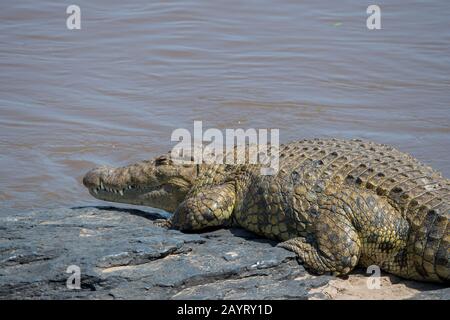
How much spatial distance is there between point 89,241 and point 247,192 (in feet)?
3.85

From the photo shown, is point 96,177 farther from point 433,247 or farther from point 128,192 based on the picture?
point 433,247

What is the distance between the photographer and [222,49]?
13.7 meters

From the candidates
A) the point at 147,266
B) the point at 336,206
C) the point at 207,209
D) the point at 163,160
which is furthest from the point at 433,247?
Result: the point at 163,160

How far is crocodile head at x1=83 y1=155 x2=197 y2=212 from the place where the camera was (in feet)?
20.0

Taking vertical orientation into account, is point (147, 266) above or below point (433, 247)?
below

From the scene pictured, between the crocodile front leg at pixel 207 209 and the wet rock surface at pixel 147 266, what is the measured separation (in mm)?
138

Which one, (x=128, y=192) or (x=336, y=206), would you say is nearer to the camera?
(x=336, y=206)

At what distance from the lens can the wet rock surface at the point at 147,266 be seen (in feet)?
15.4

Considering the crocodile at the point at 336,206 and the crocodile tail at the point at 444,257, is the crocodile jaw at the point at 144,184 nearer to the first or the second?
the crocodile at the point at 336,206

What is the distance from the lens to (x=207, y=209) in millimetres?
5574

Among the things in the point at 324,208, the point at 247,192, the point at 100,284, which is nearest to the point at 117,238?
the point at 100,284

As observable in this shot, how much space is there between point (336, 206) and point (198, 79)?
7271mm

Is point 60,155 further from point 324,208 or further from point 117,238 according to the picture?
point 324,208
